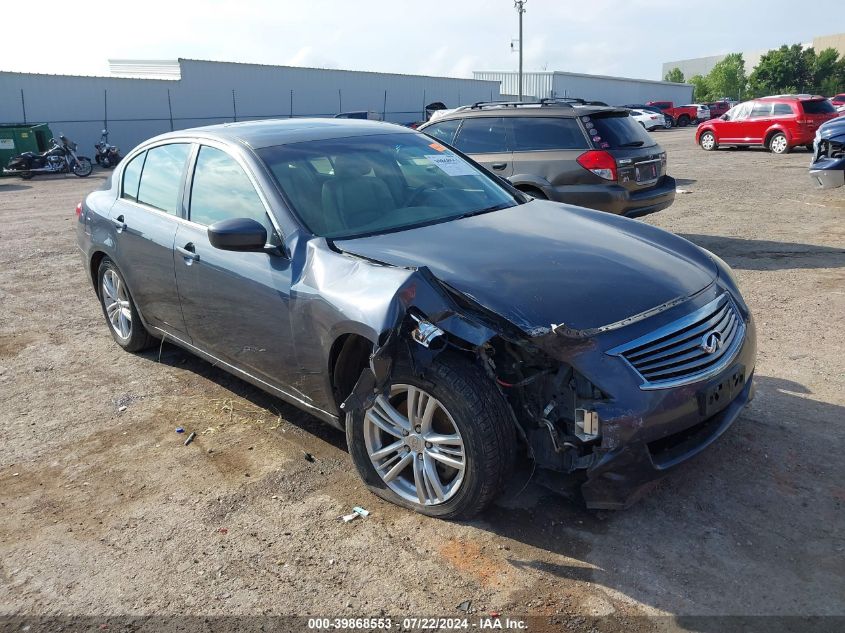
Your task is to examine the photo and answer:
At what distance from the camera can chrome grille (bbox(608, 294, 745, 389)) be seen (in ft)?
10.0

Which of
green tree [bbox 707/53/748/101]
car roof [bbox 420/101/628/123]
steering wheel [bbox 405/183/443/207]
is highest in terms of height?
green tree [bbox 707/53/748/101]

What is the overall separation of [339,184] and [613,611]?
8.68ft

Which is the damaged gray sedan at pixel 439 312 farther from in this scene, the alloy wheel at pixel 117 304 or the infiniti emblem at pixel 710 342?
the alloy wheel at pixel 117 304

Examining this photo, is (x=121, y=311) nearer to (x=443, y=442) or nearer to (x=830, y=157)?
(x=443, y=442)

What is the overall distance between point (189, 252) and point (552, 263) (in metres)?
2.23

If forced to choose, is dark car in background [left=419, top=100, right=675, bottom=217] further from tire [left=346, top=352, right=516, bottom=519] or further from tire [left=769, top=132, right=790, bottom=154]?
tire [left=769, top=132, right=790, bottom=154]

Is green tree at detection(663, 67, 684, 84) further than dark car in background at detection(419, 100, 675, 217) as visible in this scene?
Yes

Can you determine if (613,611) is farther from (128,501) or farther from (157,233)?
(157,233)

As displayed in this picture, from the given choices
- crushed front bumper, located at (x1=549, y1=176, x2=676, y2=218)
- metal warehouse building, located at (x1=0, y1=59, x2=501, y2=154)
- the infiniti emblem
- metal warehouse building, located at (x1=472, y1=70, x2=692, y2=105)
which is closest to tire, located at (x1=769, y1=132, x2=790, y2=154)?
crushed front bumper, located at (x1=549, y1=176, x2=676, y2=218)

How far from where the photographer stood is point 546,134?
8.82 meters

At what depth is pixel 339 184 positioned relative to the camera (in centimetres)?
423

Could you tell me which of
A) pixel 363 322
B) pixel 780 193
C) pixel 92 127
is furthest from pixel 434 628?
pixel 92 127

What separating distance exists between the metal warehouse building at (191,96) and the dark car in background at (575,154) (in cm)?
2531

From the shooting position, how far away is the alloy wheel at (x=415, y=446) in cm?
325
